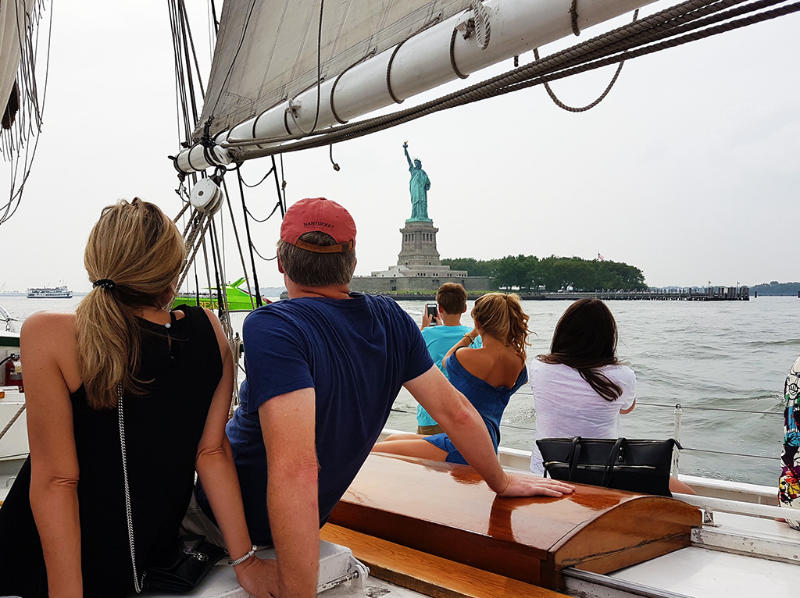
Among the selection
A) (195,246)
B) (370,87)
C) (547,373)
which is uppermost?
(370,87)

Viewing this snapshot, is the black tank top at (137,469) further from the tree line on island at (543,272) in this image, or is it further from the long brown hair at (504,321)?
the tree line on island at (543,272)

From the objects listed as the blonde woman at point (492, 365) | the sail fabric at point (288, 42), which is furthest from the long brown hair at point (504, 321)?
the sail fabric at point (288, 42)

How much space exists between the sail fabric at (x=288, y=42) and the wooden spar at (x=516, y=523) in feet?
4.61

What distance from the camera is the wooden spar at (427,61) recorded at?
5.27 feet

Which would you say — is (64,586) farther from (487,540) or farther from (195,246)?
(195,246)

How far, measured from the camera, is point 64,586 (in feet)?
3.38

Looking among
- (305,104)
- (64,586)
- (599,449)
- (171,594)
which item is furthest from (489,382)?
(64,586)

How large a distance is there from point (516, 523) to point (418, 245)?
198 feet

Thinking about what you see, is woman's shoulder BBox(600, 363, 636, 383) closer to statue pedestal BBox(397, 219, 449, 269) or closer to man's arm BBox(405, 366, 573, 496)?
man's arm BBox(405, 366, 573, 496)

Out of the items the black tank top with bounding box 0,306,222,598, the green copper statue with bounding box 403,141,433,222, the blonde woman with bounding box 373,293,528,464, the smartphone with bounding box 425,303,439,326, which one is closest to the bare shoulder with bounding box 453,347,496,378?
the blonde woman with bounding box 373,293,528,464

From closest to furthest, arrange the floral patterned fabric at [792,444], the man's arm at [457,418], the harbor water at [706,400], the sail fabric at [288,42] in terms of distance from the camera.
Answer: the man's arm at [457,418] < the floral patterned fabric at [792,444] < the sail fabric at [288,42] < the harbor water at [706,400]

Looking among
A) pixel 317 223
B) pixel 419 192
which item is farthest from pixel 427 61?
pixel 419 192

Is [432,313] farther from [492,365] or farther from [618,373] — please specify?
[618,373]

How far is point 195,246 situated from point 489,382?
4.78 ft
